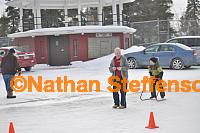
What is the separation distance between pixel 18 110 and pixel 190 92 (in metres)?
5.71

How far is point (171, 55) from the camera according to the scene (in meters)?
21.5

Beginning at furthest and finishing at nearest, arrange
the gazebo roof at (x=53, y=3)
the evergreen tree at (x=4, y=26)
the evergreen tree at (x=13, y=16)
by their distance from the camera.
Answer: the evergreen tree at (x=4, y=26) < the evergreen tree at (x=13, y=16) < the gazebo roof at (x=53, y=3)

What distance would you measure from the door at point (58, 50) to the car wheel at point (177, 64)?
11.4 meters

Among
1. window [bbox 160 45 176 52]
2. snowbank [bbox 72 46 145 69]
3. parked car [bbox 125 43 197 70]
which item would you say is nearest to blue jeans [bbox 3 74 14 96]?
parked car [bbox 125 43 197 70]

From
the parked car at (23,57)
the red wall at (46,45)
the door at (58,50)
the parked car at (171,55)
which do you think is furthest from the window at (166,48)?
the door at (58,50)

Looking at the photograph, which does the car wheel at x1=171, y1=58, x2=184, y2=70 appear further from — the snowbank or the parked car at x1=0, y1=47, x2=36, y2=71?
the parked car at x1=0, y1=47, x2=36, y2=71

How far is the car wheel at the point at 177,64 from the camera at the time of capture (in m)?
21.2

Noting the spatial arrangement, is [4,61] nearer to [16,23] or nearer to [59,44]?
[59,44]

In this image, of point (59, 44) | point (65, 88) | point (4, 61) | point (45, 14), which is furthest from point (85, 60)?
point (45, 14)

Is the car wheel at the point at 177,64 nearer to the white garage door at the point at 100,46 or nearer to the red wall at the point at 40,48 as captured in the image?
the white garage door at the point at 100,46

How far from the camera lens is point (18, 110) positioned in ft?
36.9

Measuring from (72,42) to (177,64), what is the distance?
1124 centimetres

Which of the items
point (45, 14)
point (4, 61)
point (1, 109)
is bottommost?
point (1, 109)

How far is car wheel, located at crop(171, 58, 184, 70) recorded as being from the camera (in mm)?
21250
